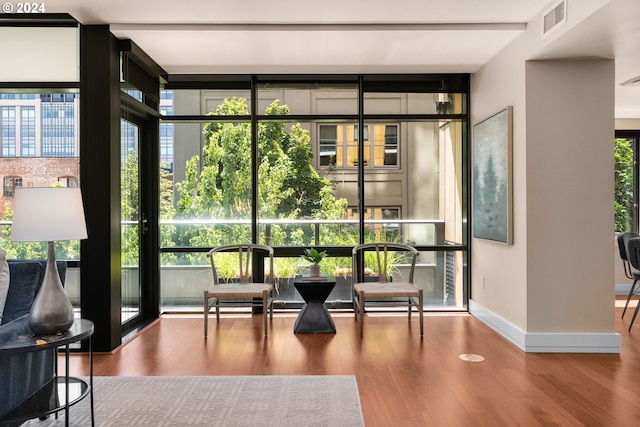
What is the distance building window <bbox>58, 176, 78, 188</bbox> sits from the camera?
169 inches

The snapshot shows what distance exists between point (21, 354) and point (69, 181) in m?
2.12

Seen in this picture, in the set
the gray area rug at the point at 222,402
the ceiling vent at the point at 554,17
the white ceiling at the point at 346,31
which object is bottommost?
the gray area rug at the point at 222,402

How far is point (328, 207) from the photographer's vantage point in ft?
19.0

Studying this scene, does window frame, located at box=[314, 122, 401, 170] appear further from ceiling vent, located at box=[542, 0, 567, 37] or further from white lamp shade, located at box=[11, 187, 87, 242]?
white lamp shade, located at box=[11, 187, 87, 242]

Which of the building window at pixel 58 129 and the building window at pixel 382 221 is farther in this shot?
the building window at pixel 382 221

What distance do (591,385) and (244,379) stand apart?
2228mm

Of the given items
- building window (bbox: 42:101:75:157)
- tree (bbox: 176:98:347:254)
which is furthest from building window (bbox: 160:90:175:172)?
building window (bbox: 42:101:75:157)

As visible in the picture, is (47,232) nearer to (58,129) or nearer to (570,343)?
(58,129)

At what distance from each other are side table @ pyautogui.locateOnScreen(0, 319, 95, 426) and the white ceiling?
2.41m

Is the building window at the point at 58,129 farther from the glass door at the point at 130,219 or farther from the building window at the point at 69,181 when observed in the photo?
the glass door at the point at 130,219

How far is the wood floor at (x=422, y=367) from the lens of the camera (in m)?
2.93

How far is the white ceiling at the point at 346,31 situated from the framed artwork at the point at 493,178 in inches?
25.9

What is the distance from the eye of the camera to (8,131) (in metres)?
4.32

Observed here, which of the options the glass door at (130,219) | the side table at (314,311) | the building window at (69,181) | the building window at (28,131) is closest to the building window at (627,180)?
the side table at (314,311)
